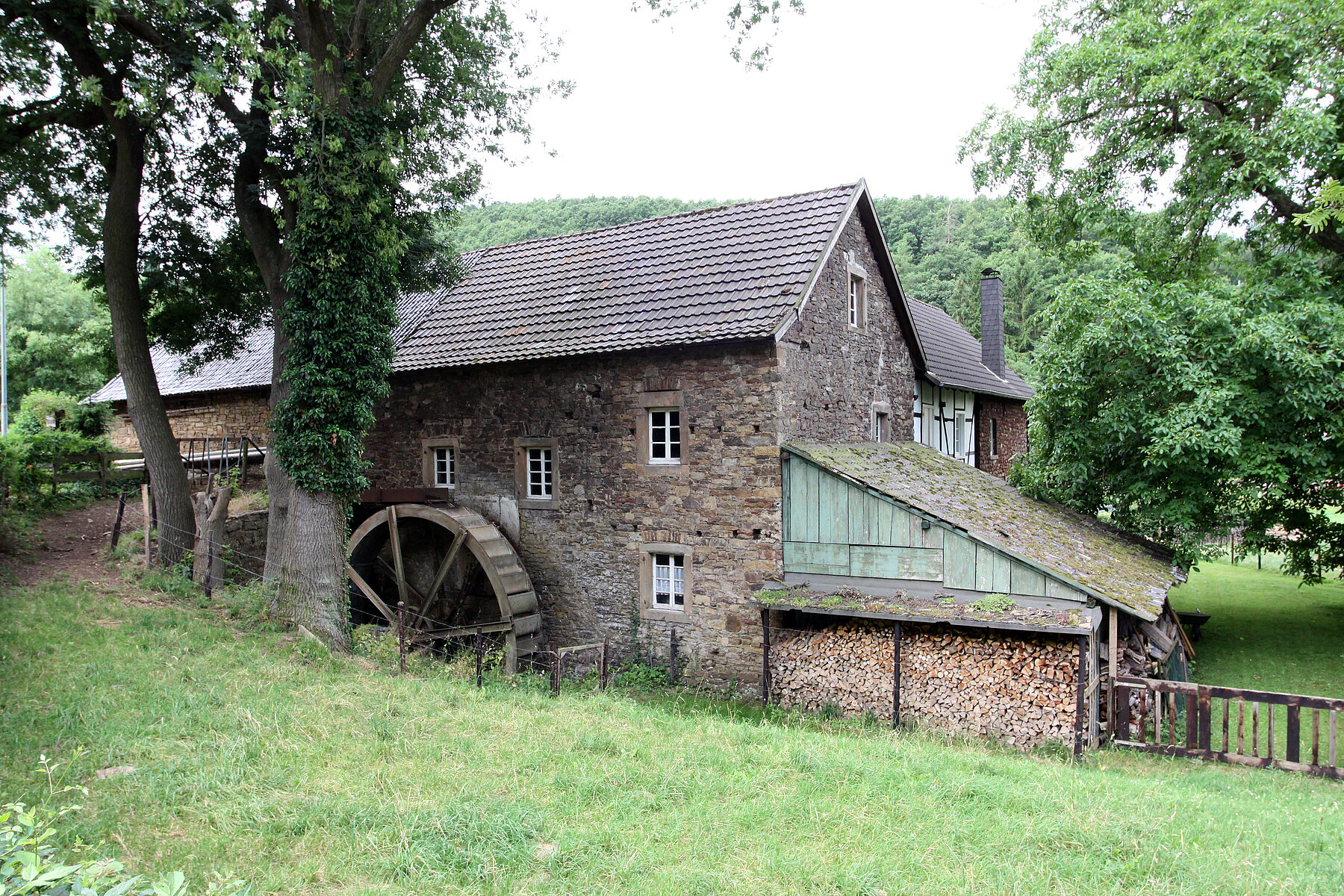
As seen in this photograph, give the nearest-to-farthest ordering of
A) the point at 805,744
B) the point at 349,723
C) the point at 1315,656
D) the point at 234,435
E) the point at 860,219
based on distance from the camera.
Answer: the point at 349,723
the point at 805,744
the point at 1315,656
the point at 860,219
the point at 234,435

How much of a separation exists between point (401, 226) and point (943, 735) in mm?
10019

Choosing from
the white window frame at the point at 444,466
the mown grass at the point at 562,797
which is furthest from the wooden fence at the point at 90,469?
the mown grass at the point at 562,797

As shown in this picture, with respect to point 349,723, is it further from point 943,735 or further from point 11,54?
point 11,54

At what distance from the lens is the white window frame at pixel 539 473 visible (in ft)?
42.5

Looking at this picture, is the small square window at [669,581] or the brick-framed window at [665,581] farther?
the small square window at [669,581]

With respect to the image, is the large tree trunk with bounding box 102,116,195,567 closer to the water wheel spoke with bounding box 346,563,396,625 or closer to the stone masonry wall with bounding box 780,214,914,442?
the water wheel spoke with bounding box 346,563,396,625

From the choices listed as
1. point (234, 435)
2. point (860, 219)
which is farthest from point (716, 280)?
point (234, 435)

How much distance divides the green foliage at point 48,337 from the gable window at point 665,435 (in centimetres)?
2901

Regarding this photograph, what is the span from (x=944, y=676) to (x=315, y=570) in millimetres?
7691

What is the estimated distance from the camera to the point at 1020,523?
10.9m

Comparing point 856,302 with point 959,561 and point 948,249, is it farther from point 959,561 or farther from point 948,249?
point 948,249

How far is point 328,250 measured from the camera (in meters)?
9.42

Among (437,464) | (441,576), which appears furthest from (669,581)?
(437,464)

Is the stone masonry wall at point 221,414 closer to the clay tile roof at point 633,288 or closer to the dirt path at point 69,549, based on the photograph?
the dirt path at point 69,549
